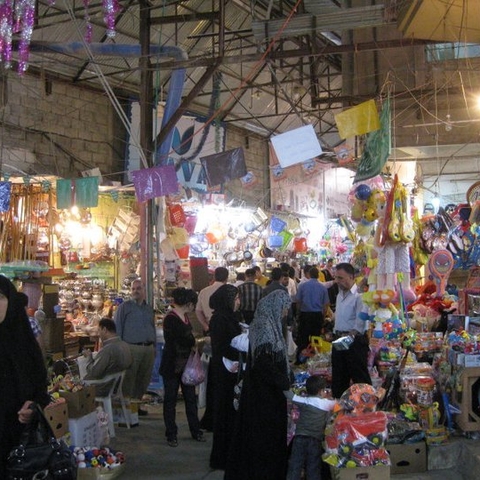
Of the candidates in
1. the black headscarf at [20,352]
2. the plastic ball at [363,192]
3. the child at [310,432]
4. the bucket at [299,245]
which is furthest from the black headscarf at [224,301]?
the bucket at [299,245]

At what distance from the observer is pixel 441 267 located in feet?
25.8

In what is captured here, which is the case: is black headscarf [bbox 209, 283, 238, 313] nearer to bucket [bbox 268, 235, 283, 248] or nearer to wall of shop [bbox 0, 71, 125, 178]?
wall of shop [bbox 0, 71, 125, 178]

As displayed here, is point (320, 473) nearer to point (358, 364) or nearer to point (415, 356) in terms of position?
point (358, 364)

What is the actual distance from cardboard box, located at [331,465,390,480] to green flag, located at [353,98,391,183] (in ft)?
12.7

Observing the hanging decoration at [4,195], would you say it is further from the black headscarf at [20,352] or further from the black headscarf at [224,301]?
the black headscarf at [20,352]

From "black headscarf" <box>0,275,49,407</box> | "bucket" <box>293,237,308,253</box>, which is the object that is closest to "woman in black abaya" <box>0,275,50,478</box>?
"black headscarf" <box>0,275,49,407</box>

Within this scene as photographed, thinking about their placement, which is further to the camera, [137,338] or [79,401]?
[137,338]

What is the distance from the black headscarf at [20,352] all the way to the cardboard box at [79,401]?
1636 millimetres

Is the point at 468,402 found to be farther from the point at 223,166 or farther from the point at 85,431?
the point at 223,166

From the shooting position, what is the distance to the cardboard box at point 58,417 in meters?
4.70

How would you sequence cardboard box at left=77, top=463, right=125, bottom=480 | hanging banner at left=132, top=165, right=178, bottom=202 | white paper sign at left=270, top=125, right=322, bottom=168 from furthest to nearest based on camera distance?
hanging banner at left=132, top=165, right=178, bottom=202 → white paper sign at left=270, top=125, right=322, bottom=168 → cardboard box at left=77, top=463, right=125, bottom=480

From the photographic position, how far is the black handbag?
10.3 feet

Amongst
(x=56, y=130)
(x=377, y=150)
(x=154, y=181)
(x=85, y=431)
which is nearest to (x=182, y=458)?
(x=85, y=431)

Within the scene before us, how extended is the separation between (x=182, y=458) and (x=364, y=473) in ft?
6.24
